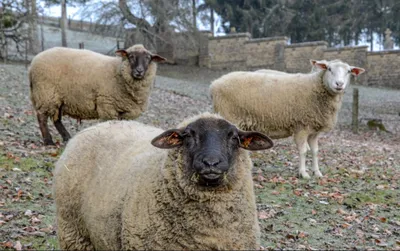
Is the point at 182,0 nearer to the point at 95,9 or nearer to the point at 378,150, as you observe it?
the point at 95,9

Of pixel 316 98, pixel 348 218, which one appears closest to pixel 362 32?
pixel 316 98

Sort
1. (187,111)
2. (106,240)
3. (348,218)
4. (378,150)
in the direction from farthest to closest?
(187,111), (378,150), (348,218), (106,240)

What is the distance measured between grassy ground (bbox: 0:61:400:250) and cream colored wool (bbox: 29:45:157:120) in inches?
36.4

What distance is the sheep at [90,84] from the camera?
9.88 m

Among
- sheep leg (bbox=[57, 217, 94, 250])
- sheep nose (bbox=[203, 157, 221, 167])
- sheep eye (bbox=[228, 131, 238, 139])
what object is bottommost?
sheep leg (bbox=[57, 217, 94, 250])

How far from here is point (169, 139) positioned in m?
3.90

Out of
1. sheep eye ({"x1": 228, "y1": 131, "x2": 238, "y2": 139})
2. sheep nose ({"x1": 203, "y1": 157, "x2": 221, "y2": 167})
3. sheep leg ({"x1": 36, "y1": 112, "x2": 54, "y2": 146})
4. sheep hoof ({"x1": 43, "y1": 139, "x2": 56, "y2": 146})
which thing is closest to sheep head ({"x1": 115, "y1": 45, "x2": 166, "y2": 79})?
sheep leg ({"x1": 36, "y1": 112, "x2": 54, "y2": 146})

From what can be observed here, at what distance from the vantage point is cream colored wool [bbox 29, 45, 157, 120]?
9.88 meters

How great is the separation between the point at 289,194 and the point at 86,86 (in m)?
4.44

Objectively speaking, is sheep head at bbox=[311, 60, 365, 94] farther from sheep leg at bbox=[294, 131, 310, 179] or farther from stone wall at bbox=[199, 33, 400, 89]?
stone wall at bbox=[199, 33, 400, 89]

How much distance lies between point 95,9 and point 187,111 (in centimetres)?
1234

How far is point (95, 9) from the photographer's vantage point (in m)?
28.1

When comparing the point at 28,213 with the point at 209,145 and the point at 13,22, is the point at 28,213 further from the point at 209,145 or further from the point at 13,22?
the point at 13,22

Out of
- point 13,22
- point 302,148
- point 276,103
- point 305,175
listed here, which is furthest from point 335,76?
point 13,22
